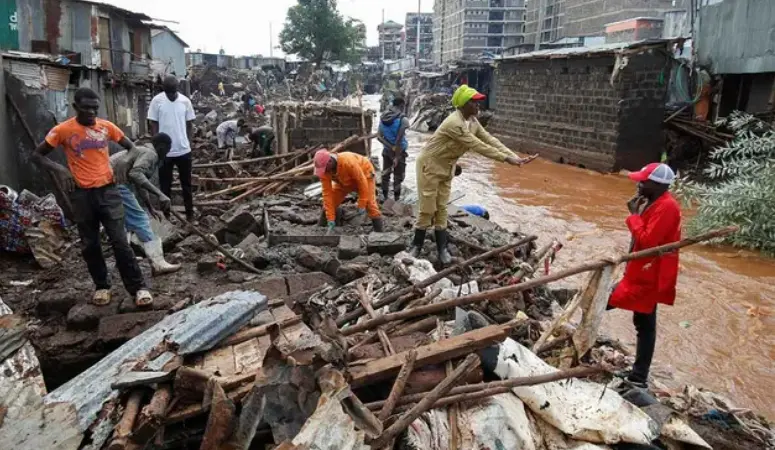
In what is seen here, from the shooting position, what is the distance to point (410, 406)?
105 inches

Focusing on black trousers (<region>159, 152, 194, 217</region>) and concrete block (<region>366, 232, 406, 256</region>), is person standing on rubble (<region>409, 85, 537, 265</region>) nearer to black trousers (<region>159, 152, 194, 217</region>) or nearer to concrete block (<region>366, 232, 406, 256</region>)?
concrete block (<region>366, 232, 406, 256</region>)

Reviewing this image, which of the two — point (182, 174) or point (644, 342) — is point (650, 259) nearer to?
point (644, 342)

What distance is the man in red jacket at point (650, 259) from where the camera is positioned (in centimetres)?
369

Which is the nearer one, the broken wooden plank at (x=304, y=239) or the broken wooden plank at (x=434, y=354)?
the broken wooden plank at (x=434, y=354)

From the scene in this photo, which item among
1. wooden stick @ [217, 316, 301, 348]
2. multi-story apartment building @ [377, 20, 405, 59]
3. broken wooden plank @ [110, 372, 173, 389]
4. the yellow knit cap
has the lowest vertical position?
wooden stick @ [217, 316, 301, 348]

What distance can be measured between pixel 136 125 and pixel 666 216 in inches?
647

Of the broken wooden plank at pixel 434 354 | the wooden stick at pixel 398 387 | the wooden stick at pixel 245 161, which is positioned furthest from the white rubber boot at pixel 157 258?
the wooden stick at pixel 245 161

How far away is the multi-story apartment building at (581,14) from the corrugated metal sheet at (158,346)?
1533 inches

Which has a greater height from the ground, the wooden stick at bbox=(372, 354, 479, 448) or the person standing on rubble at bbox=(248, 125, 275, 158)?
the person standing on rubble at bbox=(248, 125, 275, 158)

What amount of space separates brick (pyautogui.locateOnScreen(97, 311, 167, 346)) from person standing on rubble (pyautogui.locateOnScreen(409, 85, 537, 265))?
2.54 metres

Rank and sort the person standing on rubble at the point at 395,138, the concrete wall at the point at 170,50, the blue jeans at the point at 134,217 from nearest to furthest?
the blue jeans at the point at 134,217 → the person standing on rubble at the point at 395,138 → the concrete wall at the point at 170,50

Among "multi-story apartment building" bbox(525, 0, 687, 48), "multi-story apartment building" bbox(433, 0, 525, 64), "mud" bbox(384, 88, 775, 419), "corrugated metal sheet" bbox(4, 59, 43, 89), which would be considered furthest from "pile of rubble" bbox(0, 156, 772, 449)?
"multi-story apartment building" bbox(433, 0, 525, 64)

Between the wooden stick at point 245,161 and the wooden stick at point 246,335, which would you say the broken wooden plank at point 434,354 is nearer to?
the wooden stick at point 246,335

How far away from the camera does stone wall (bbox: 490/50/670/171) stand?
594 inches
